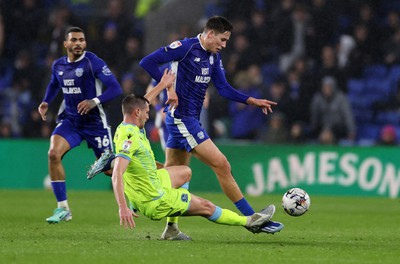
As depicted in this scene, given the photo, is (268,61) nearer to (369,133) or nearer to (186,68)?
(369,133)

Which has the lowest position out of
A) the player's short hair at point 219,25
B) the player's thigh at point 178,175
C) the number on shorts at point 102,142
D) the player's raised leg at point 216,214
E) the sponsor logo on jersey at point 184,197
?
the player's raised leg at point 216,214

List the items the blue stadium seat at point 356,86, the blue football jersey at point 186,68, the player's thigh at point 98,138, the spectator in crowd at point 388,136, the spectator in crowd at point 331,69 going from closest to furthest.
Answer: the blue football jersey at point 186,68, the player's thigh at point 98,138, the spectator in crowd at point 388,136, the spectator in crowd at point 331,69, the blue stadium seat at point 356,86

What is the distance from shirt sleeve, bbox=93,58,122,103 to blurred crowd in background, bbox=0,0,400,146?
19.4 feet

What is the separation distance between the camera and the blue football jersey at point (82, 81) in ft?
34.7

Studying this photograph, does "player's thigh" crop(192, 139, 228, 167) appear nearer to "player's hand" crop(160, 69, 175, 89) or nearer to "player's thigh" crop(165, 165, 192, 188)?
"player's thigh" crop(165, 165, 192, 188)

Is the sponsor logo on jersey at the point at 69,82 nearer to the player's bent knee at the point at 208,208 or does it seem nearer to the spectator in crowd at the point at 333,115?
the player's bent knee at the point at 208,208

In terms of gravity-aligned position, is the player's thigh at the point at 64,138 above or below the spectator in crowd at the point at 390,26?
below

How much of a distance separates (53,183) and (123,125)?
119 inches

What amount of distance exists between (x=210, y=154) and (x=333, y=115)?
849 cm

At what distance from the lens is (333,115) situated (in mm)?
16812

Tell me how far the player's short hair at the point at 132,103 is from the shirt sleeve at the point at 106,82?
105 inches

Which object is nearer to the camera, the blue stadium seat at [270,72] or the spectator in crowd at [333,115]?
the spectator in crowd at [333,115]

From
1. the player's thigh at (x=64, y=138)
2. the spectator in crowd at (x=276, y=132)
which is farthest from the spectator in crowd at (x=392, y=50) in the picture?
the player's thigh at (x=64, y=138)

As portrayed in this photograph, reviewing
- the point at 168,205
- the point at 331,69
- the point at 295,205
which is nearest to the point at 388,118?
the point at 331,69
